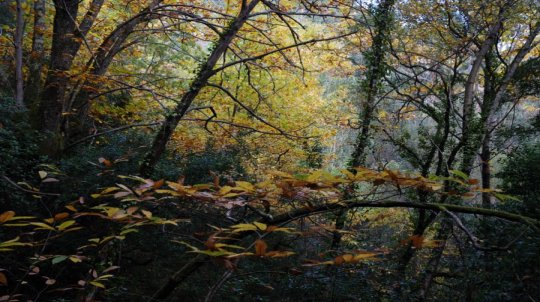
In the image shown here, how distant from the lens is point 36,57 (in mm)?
6562

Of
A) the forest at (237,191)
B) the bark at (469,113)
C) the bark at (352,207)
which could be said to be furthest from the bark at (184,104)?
the bark at (469,113)

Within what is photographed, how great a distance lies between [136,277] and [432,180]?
5.16m

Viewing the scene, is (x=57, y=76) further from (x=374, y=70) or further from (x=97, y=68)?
(x=374, y=70)

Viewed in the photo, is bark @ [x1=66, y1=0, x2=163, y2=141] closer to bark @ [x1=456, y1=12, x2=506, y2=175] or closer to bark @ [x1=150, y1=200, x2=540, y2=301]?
bark @ [x1=150, y1=200, x2=540, y2=301]

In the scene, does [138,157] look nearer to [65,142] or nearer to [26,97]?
[65,142]

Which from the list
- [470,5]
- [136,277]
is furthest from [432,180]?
[470,5]

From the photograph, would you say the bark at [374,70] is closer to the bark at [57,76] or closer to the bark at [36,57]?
the bark at [57,76]

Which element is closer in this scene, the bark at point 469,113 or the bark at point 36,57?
the bark at point 36,57

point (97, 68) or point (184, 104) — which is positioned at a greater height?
point (97, 68)

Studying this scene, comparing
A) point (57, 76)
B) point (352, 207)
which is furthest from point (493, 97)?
point (57, 76)

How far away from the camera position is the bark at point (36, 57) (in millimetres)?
6125

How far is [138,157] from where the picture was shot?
6.43 m

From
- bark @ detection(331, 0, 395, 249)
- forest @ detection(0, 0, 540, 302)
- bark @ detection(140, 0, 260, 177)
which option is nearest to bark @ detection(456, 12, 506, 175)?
forest @ detection(0, 0, 540, 302)

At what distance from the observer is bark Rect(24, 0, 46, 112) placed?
6.12 meters
